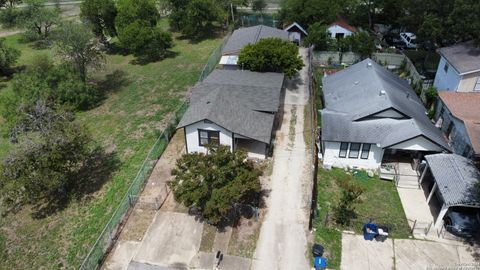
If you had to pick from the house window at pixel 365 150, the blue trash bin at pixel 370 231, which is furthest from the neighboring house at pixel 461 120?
the blue trash bin at pixel 370 231

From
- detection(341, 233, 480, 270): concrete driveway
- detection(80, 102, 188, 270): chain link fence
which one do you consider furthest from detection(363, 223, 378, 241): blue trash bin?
detection(80, 102, 188, 270): chain link fence

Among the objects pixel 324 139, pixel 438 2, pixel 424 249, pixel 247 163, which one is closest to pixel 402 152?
pixel 324 139

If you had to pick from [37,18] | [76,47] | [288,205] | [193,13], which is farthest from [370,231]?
[37,18]

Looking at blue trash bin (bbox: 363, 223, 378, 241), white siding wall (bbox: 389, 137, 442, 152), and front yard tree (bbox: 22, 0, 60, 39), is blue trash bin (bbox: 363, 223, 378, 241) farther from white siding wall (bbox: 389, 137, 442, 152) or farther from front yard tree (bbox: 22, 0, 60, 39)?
front yard tree (bbox: 22, 0, 60, 39)

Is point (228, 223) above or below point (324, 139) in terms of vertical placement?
below

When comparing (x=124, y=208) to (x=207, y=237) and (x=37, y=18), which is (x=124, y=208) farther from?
(x=37, y=18)

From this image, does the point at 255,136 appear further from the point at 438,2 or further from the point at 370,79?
the point at 438,2
